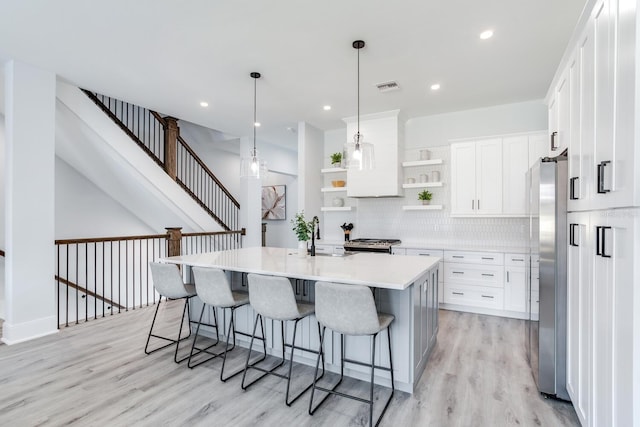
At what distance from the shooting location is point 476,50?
126 inches

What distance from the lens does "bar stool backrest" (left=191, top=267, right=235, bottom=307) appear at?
107 inches

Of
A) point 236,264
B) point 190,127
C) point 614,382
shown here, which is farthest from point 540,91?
point 190,127

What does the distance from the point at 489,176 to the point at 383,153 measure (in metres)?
1.54

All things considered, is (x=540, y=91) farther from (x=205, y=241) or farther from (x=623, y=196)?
(x=205, y=241)

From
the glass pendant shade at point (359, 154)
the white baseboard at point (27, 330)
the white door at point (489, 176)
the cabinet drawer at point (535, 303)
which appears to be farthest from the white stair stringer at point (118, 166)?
the cabinet drawer at point (535, 303)

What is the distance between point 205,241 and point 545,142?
5.84m

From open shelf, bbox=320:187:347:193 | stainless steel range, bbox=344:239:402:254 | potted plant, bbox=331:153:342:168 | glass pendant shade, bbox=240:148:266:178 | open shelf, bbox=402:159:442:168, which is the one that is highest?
potted plant, bbox=331:153:342:168

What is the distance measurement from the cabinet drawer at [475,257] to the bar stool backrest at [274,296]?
2.93 m

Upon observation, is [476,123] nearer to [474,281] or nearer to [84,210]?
[474,281]

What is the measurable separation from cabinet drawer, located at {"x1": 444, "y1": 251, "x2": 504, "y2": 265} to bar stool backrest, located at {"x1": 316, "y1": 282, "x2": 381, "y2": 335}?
2.85 metres

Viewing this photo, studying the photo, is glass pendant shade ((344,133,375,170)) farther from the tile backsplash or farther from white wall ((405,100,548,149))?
→ white wall ((405,100,548,149))

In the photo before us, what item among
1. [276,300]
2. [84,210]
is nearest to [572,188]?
[276,300]

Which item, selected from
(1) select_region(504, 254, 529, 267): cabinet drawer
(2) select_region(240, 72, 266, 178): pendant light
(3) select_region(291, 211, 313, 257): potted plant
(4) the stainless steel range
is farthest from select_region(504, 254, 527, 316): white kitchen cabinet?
(2) select_region(240, 72, 266, 178): pendant light

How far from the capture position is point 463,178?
4.79 meters
